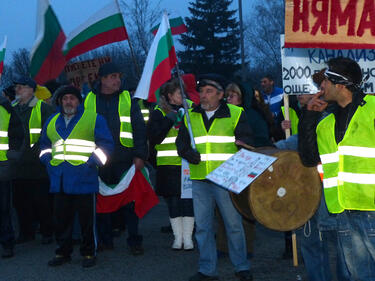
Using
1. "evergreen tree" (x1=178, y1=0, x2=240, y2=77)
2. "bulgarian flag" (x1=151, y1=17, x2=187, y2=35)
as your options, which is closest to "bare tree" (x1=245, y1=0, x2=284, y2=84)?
"evergreen tree" (x1=178, y1=0, x2=240, y2=77)

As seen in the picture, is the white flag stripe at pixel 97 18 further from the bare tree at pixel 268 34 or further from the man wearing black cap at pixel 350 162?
the bare tree at pixel 268 34

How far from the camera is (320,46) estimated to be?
6.96 m

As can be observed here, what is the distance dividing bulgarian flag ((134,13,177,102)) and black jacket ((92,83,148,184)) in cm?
113

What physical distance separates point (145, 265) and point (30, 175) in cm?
267

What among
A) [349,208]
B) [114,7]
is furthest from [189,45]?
[349,208]

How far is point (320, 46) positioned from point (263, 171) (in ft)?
4.73

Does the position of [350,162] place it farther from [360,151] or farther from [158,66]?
[158,66]

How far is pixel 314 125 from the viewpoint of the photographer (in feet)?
18.0

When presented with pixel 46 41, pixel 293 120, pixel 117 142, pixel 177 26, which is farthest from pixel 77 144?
pixel 177 26

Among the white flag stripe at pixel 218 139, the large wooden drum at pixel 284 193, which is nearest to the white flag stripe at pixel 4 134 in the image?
the white flag stripe at pixel 218 139

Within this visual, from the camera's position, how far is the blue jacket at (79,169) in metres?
8.13

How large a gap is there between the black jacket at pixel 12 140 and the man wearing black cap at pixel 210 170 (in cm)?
277

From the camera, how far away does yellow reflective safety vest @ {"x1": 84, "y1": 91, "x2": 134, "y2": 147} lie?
9070 millimetres

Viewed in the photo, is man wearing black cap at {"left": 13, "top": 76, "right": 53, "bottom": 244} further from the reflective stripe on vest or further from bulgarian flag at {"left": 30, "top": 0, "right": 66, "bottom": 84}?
bulgarian flag at {"left": 30, "top": 0, "right": 66, "bottom": 84}
